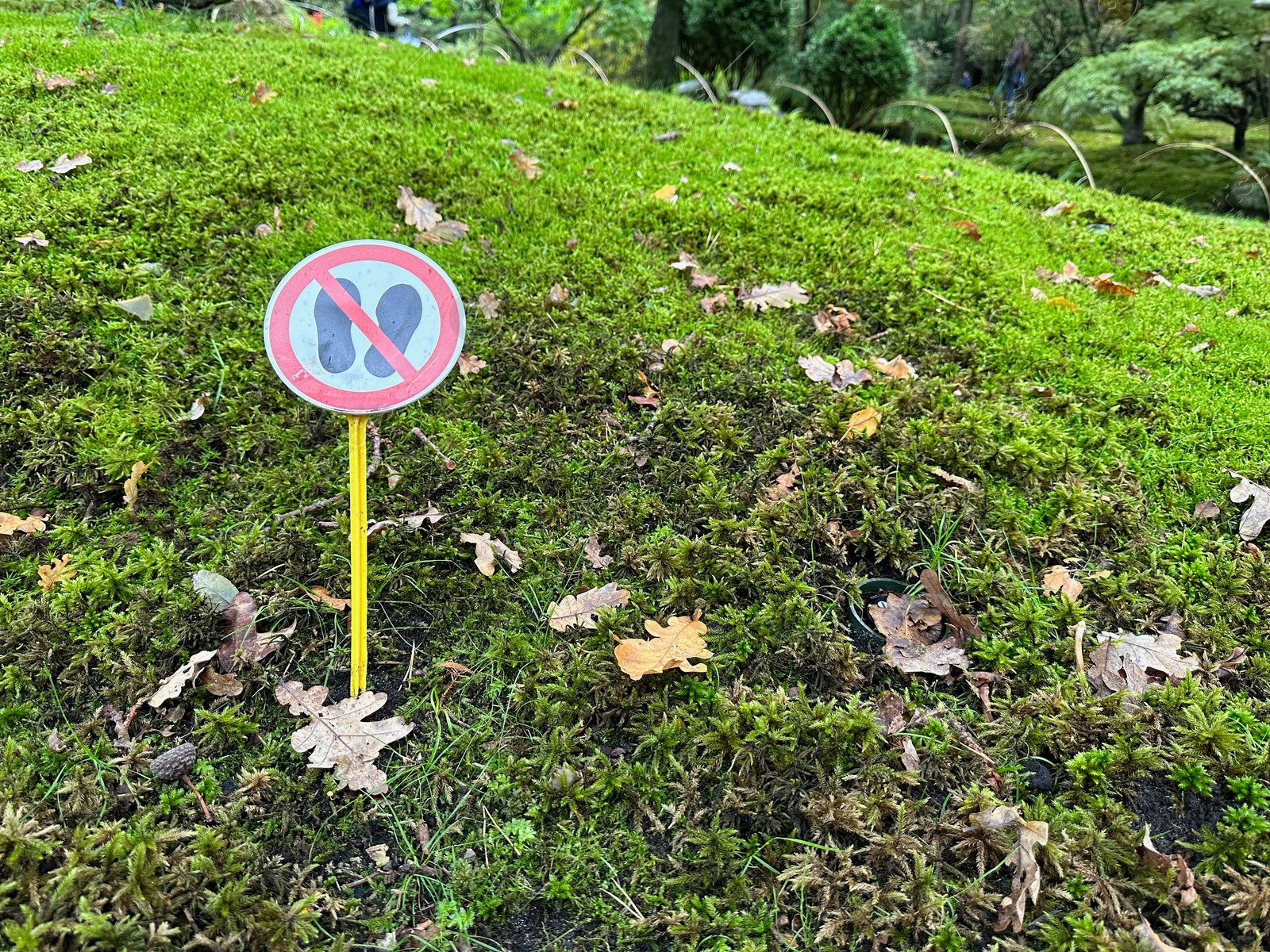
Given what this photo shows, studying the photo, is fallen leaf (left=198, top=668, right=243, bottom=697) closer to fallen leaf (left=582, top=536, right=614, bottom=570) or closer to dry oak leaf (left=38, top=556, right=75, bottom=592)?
dry oak leaf (left=38, top=556, right=75, bottom=592)

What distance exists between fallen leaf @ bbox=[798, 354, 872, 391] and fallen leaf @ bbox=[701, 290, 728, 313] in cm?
54

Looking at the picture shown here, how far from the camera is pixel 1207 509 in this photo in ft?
8.89

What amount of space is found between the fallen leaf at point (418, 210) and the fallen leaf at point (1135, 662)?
139 inches

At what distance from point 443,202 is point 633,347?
1.57 meters

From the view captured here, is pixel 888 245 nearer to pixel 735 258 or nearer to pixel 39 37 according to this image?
pixel 735 258

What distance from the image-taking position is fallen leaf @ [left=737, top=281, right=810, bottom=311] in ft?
11.8

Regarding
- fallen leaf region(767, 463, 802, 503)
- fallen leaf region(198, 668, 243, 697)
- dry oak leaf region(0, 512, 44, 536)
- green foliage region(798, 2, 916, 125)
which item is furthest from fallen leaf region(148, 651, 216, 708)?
green foliage region(798, 2, 916, 125)

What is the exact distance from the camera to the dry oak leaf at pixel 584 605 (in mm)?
2285

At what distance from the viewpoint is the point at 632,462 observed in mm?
2816

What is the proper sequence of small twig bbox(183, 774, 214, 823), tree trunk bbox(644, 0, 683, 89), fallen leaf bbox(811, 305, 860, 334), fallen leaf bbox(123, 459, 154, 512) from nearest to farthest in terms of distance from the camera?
small twig bbox(183, 774, 214, 823) < fallen leaf bbox(123, 459, 154, 512) < fallen leaf bbox(811, 305, 860, 334) < tree trunk bbox(644, 0, 683, 89)

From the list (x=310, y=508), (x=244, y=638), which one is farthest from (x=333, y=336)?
(x=244, y=638)

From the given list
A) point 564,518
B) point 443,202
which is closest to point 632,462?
point 564,518

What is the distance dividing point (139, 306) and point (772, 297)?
2.94 meters

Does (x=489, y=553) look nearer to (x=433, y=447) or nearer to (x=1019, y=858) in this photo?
(x=433, y=447)
